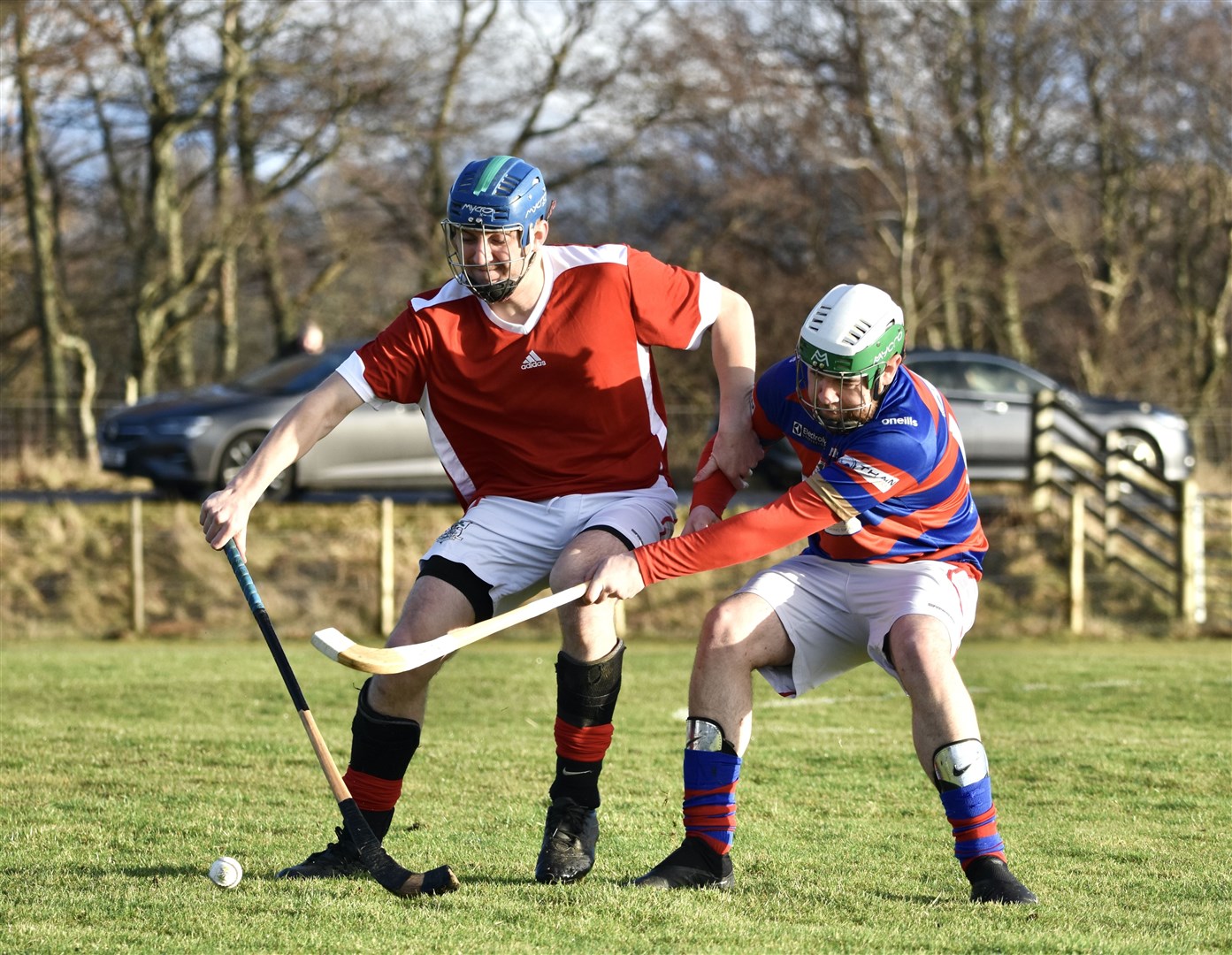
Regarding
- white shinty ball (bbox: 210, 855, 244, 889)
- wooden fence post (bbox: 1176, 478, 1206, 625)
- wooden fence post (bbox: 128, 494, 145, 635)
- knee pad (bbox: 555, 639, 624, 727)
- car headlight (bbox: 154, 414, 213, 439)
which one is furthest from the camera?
wooden fence post (bbox: 1176, 478, 1206, 625)

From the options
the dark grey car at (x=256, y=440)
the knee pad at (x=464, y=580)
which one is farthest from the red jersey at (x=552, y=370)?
the dark grey car at (x=256, y=440)

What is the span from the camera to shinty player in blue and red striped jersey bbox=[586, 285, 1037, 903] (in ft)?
14.7

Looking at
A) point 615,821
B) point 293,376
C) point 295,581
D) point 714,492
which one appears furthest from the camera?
point 293,376

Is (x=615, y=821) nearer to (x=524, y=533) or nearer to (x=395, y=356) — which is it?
(x=524, y=533)

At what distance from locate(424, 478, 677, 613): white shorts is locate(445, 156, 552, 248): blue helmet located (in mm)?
813

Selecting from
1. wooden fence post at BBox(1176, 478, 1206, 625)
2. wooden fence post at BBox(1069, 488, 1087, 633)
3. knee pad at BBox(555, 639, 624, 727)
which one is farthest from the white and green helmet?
wooden fence post at BBox(1176, 478, 1206, 625)

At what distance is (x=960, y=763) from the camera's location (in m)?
4.43

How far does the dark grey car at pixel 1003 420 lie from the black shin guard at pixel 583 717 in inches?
488

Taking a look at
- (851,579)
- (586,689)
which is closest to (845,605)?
(851,579)

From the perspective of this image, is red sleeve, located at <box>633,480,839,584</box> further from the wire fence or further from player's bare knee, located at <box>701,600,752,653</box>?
the wire fence

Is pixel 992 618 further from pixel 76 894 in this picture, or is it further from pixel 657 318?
pixel 76 894

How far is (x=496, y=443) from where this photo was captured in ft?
16.3

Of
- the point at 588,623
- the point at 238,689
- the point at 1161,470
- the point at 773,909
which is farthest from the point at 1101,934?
the point at 1161,470

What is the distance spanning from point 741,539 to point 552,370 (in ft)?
2.67
